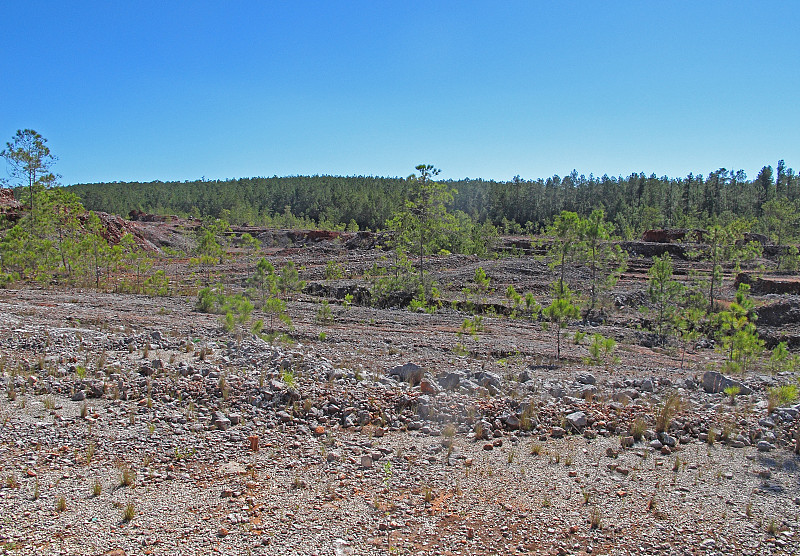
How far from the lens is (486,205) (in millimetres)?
95125

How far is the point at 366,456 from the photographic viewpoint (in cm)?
605

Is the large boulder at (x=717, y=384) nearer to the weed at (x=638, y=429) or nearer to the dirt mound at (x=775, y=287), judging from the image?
the weed at (x=638, y=429)

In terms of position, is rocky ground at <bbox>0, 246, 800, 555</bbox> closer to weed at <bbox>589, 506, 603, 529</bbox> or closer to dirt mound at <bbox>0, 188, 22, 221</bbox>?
weed at <bbox>589, 506, 603, 529</bbox>

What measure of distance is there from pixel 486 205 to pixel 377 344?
85.1m

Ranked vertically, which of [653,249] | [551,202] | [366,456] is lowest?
[366,456]

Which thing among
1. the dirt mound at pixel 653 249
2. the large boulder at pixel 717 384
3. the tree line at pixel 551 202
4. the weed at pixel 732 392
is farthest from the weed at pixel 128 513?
the tree line at pixel 551 202

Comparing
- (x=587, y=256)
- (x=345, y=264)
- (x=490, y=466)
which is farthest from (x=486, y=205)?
(x=490, y=466)

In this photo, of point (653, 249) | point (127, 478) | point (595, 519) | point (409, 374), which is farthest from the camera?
point (653, 249)

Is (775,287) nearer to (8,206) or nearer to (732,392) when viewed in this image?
(732,392)

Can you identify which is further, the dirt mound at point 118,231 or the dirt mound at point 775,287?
the dirt mound at point 118,231

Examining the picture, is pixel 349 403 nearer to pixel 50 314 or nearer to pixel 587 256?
pixel 50 314

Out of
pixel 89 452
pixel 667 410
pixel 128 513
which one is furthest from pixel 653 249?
pixel 128 513

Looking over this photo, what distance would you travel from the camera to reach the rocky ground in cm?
470

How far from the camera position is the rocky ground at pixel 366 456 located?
4699 mm
